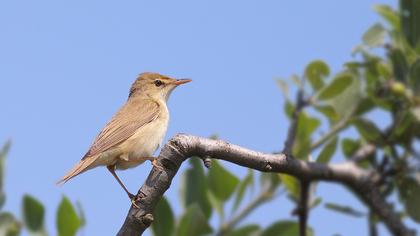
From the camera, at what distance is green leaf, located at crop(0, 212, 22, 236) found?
9.32ft

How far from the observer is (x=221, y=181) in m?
2.99

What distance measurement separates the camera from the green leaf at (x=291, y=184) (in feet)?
10.1

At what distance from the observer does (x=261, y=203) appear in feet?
10.0

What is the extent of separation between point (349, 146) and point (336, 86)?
559 mm

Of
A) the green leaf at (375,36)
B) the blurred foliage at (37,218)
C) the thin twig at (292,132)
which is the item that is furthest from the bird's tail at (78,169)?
the green leaf at (375,36)

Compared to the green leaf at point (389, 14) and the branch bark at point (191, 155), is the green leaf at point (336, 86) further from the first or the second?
the green leaf at point (389, 14)

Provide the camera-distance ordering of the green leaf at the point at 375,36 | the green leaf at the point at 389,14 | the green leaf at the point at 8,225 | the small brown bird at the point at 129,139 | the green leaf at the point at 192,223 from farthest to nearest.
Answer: the small brown bird at the point at 129,139 < the green leaf at the point at 389,14 < the green leaf at the point at 375,36 < the green leaf at the point at 8,225 < the green leaf at the point at 192,223

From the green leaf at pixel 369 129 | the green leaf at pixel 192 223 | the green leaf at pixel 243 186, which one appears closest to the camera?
the green leaf at pixel 192 223

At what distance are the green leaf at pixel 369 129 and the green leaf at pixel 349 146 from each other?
23cm

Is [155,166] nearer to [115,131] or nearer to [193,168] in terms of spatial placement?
[193,168]

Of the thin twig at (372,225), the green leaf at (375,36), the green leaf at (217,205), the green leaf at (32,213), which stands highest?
the green leaf at (375,36)

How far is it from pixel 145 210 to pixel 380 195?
1.27m

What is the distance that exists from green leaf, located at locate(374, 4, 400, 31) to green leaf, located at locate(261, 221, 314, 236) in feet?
4.54

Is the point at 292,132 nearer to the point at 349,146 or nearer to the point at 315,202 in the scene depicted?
the point at 315,202
